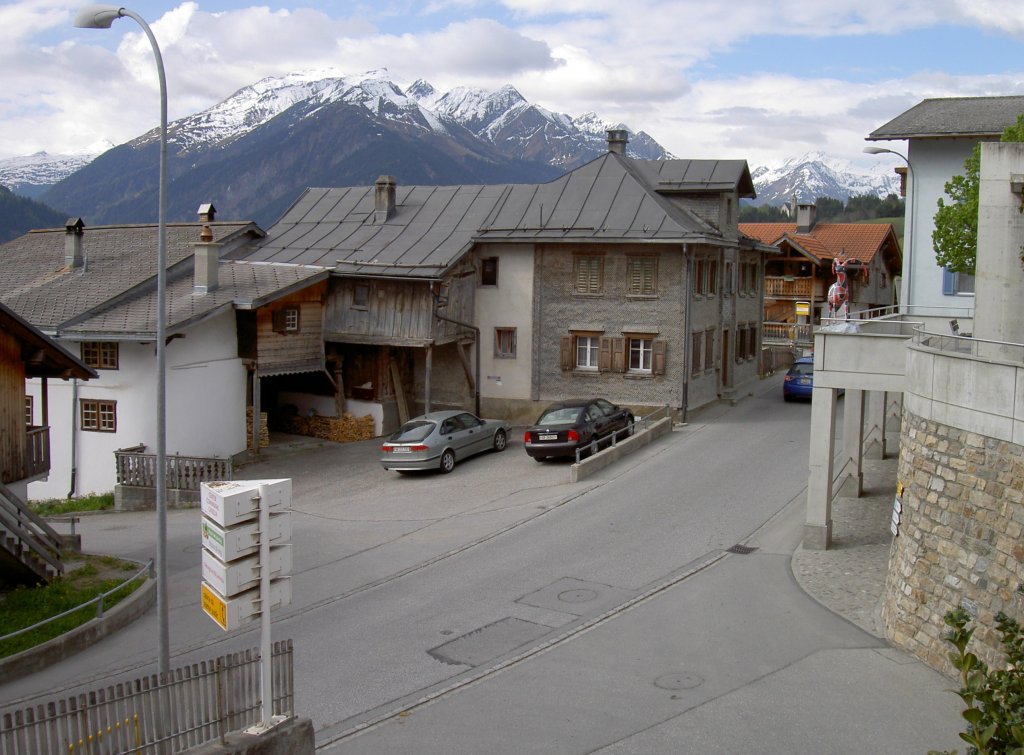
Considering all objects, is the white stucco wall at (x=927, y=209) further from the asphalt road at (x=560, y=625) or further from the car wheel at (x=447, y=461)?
the car wheel at (x=447, y=461)

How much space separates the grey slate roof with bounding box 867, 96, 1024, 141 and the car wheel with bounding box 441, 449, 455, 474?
44.4 ft

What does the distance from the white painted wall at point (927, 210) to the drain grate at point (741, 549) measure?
37.7 feet

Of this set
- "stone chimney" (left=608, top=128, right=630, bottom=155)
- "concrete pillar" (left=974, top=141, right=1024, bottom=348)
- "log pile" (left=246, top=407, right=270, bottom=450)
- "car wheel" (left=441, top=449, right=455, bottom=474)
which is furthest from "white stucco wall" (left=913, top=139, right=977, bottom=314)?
"log pile" (left=246, top=407, right=270, bottom=450)

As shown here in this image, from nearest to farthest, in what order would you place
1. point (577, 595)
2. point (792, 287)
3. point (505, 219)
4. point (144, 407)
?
point (577, 595) < point (144, 407) < point (505, 219) < point (792, 287)

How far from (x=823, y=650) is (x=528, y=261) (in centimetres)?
2013

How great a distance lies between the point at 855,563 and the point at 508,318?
17.0 meters

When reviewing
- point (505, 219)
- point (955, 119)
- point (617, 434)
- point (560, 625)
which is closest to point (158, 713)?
A: point (560, 625)

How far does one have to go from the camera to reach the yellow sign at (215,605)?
8812 millimetres

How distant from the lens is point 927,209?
86.6 feet

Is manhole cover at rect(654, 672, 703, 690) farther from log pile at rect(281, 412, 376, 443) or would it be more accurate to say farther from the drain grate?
log pile at rect(281, 412, 376, 443)

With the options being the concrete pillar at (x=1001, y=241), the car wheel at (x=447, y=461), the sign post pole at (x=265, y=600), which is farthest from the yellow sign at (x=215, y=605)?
the car wheel at (x=447, y=461)

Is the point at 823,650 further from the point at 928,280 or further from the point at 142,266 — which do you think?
the point at 142,266

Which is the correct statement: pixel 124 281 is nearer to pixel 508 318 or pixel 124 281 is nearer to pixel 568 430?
pixel 508 318

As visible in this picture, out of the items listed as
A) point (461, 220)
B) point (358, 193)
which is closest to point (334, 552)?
point (461, 220)
